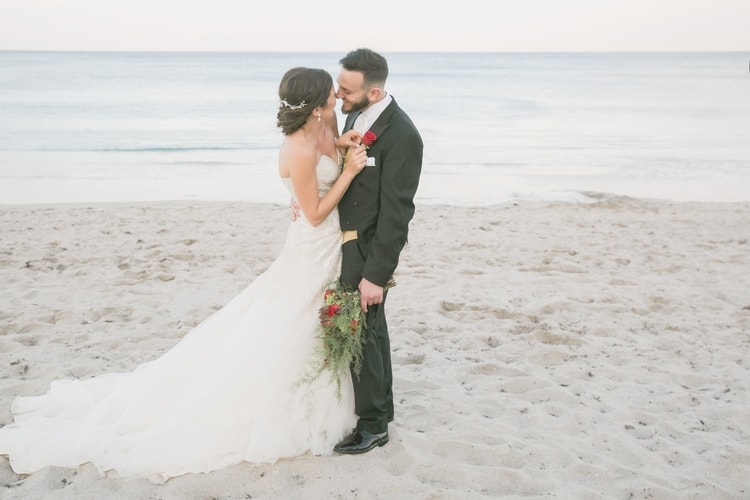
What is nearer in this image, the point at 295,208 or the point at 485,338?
the point at 295,208

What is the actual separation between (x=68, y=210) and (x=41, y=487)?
786 cm

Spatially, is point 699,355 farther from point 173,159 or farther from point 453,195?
point 173,159

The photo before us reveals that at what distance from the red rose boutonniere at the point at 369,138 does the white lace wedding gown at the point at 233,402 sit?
10.3 inches

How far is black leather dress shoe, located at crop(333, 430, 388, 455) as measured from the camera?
3.67m

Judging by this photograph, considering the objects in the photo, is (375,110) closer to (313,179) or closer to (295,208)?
(313,179)

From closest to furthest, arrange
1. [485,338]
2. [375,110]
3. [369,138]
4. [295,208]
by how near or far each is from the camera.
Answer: [369,138], [375,110], [295,208], [485,338]

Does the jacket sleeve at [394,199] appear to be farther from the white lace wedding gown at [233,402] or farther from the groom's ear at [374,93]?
the white lace wedding gown at [233,402]

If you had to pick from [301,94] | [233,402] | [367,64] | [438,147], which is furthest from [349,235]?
[438,147]

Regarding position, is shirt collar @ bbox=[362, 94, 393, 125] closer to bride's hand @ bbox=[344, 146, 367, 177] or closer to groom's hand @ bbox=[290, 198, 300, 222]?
bride's hand @ bbox=[344, 146, 367, 177]

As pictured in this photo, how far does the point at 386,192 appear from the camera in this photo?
350cm

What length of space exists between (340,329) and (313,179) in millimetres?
781

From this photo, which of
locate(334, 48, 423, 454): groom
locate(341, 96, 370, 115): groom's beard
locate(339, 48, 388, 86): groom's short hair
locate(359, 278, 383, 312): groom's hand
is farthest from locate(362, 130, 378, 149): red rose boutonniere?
locate(359, 278, 383, 312): groom's hand

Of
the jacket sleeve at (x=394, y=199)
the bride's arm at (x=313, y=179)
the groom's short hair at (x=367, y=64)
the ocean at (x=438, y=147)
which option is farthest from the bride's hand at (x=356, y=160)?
the ocean at (x=438, y=147)

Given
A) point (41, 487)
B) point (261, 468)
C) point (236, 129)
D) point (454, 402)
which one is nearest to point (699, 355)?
point (454, 402)
